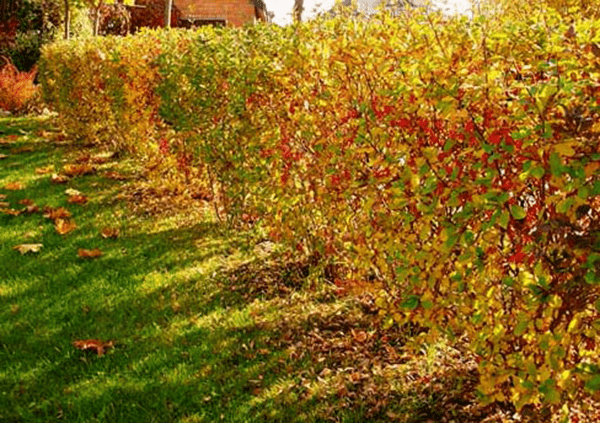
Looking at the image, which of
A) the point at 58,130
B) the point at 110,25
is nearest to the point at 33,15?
the point at 110,25

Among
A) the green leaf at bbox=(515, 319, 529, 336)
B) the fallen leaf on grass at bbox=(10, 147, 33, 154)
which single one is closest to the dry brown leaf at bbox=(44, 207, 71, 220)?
the fallen leaf on grass at bbox=(10, 147, 33, 154)

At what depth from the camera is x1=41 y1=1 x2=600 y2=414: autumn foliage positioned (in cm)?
226

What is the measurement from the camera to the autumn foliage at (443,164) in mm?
2262

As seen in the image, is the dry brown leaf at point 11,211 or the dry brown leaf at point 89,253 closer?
the dry brown leaf at point 89,253

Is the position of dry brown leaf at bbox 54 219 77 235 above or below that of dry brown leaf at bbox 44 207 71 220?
below

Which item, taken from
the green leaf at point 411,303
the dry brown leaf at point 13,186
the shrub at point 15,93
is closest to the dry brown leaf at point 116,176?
the dry brown leaf at point 13,186

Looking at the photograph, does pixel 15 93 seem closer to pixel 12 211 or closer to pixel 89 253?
pixel 12 211

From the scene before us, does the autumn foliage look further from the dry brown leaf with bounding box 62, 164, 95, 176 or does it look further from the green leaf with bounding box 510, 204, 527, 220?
the dry brown leaf with bounding box 62, 164, 95, 176

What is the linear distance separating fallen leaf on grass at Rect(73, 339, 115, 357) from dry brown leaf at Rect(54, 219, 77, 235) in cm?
227

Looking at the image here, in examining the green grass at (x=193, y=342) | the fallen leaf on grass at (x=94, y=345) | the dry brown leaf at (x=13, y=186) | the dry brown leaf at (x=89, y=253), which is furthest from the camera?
the dry brown leaf at (x=13, y=186)

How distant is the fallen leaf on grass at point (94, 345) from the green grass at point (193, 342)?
0.05 meters

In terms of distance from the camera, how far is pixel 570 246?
223cm

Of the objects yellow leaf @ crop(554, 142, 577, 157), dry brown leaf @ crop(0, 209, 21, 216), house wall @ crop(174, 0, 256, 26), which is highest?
house wall @ crop(174, 0, 256, 26)

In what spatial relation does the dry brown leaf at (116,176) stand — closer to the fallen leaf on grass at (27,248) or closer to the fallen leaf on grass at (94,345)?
the fallen leaf on grass at (27,248)
